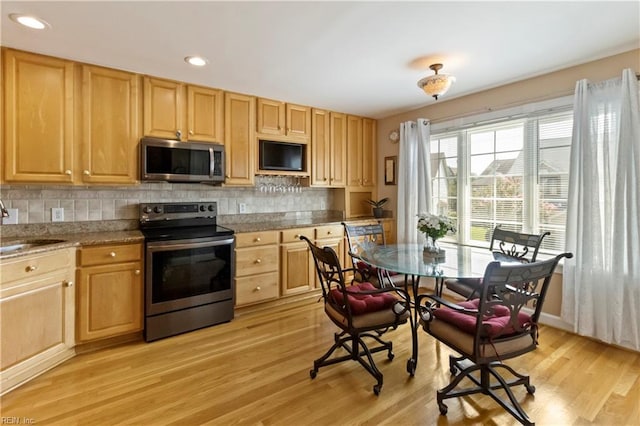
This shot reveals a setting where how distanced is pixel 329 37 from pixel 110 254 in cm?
241

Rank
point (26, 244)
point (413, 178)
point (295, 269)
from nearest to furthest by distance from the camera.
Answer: point (26, 244), point (295, 269), point (413, 178)

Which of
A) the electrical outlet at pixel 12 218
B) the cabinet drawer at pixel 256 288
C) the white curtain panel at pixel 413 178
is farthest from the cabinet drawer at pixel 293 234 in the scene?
the electrical outlet at pixel 12 218

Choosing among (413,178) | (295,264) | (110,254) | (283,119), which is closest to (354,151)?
(413,178)

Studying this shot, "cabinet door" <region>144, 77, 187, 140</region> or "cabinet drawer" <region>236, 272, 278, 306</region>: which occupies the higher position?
"cabinet door" <region>144, 77, 187, 140</region>

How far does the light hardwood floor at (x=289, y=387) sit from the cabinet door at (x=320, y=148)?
212 cm

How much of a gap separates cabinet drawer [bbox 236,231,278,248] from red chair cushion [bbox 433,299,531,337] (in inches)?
77.6

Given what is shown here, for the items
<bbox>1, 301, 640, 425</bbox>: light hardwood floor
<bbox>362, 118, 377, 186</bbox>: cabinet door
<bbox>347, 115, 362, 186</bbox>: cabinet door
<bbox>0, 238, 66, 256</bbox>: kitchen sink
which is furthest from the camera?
<bbox>362, 118, 377, 186</bbox>: cabinet door

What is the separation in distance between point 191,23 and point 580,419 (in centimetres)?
336

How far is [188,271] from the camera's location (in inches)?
115

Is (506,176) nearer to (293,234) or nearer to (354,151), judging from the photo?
(354,151)

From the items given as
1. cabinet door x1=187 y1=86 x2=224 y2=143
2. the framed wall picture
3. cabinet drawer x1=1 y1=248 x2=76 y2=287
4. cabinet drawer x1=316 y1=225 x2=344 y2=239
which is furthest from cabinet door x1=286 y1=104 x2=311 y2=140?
cabinet drawer x1=1 y1=248 x2=76 y2=287

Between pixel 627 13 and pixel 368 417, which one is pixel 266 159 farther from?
pixel 627 13

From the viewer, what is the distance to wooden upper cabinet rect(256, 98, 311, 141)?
370 cm

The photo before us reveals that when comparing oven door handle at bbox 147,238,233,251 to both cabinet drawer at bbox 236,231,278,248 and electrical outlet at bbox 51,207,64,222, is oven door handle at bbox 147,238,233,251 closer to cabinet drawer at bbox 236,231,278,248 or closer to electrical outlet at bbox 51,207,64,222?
cabinet drawer at bbox 236,231,278,248
